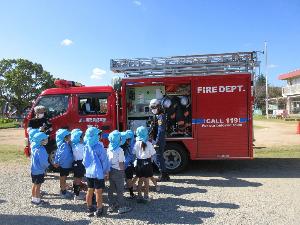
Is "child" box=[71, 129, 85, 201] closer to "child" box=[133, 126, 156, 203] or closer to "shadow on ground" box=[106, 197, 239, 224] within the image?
"child" box=[133, 126, 156, 203]

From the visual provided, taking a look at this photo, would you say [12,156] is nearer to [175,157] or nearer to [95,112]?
[95,112]

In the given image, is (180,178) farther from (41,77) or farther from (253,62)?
(41,77)

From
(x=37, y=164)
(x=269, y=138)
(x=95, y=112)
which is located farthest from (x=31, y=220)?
(x=269, y=138)

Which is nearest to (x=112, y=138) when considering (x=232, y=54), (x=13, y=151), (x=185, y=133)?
(x=185, y=133)

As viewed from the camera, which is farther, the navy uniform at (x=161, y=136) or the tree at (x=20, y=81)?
the tree at (x=20, y=81)

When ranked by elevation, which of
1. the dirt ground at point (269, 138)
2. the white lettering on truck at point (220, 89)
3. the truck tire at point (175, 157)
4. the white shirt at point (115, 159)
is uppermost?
the white lettering on truck at point (220, 89)

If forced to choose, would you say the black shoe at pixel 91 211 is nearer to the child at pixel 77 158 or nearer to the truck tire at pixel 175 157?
the child at pixel 77 158

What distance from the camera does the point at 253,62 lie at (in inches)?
373

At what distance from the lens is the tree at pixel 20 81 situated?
51.1 meters

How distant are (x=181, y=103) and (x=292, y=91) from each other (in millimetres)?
44138

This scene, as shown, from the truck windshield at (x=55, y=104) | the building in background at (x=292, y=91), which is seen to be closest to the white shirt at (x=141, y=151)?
the truck windshield at (x=55, y=104)

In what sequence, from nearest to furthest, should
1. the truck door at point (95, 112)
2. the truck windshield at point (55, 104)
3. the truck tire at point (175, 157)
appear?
the truck tire at point (175, 157) → the truck door at point (95, 112) → the truck windshield at point (55, 104)

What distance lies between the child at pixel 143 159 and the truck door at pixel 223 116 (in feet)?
8.67

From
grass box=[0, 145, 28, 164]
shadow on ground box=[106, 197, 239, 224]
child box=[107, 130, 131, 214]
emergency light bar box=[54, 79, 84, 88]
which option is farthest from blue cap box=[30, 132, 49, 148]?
grass box=[0, 145, 28, 164]
